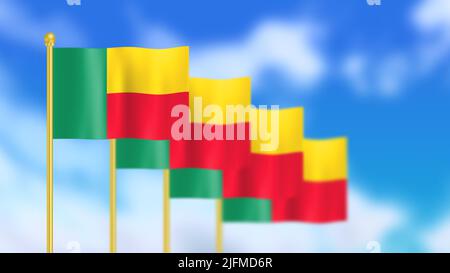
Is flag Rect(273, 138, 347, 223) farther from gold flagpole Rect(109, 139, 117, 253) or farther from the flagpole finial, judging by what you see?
the flagpole finial

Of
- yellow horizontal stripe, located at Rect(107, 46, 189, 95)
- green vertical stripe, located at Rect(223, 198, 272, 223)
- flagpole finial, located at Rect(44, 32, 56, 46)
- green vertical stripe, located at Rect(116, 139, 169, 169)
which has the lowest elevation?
green vertical stripe, located at Rect(223, 198, 272, 223)

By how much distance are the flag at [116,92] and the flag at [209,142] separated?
0.29 feet

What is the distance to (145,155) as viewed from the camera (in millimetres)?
3016

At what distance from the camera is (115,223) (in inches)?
114

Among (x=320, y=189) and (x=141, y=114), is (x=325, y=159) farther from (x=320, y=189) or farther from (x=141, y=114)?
(x=141, y=114)

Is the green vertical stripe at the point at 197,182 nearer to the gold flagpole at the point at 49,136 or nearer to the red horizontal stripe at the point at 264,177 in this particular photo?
the red horizontal stripe at the point at 264,177

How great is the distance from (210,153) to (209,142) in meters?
0.05

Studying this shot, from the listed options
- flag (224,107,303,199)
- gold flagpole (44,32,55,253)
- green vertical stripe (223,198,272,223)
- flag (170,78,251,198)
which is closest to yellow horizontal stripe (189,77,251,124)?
flag (170,78,251,198)

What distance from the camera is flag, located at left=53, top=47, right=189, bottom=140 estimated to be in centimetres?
297

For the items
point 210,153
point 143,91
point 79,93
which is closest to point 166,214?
point 210,153

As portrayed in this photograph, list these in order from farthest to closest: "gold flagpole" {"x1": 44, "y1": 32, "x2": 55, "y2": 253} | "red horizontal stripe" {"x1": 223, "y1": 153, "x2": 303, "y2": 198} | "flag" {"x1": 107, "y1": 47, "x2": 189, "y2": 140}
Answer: "red horizontal stripe" {"x1": 223, "y1": 153, "x2": 303, "y2": 198} → "flag" {"x1": 107, "y1": 47, "x2": 189, "y2": 140} → "gold flagpole" {"x1": 44, "y1": 32, "x2": 55, "y2": 253}
